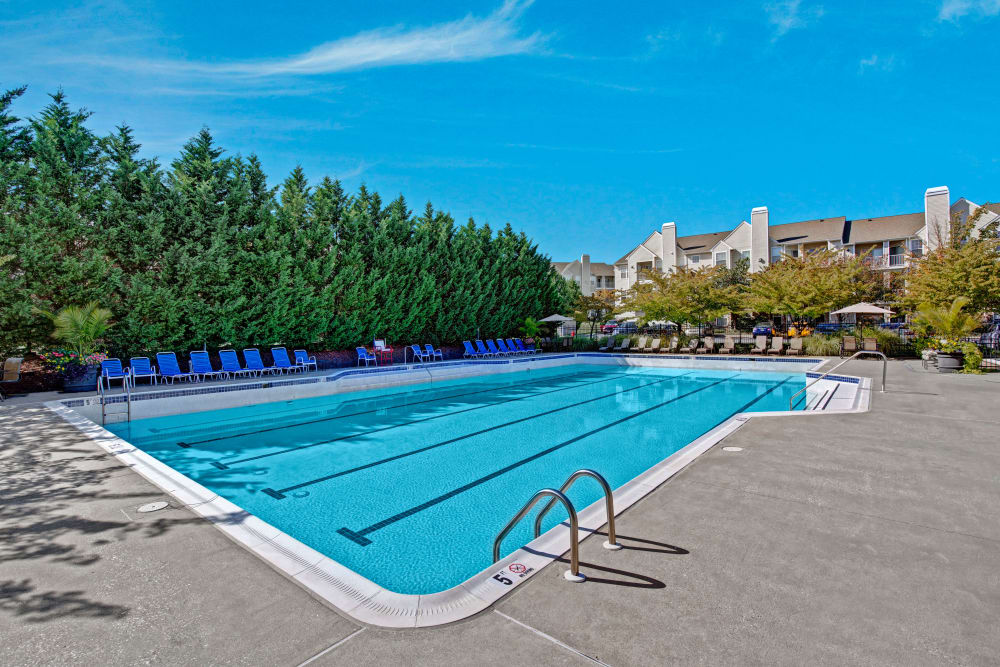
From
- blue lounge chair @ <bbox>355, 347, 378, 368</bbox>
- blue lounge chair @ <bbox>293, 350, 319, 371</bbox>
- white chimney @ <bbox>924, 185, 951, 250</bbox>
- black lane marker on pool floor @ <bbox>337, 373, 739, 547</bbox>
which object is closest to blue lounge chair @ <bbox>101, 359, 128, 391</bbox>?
blue lounge chair @ <bbox>293, 350, 319, 371</bbox>

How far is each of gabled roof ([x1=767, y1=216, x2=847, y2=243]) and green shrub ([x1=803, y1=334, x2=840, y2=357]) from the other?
2815 cm

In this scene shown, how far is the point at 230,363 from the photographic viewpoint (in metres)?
13.5

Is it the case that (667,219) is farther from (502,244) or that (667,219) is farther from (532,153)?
(502,244)

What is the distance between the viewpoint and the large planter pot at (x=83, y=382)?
11008 mm

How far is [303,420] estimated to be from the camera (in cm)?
1019

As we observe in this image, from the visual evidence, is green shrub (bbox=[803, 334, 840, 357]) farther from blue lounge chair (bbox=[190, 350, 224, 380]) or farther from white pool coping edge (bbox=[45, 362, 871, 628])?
blue lounge chair (bbox=[190, 350, 224, 380])

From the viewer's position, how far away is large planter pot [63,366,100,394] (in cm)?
1101

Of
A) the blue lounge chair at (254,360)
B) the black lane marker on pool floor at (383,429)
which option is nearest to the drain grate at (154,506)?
the black lane marker on pool floor at (383,429)

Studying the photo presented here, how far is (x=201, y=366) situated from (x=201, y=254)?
3.33m

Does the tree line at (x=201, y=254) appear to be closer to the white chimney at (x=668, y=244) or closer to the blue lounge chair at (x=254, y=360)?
the blue lounge chair at (x=254, y=360)

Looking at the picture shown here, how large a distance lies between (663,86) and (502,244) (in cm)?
1049

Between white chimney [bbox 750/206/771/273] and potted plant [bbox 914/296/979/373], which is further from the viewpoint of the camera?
white chimney [bbox 750/206/771/273]

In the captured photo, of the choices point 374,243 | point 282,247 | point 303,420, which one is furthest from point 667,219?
point 303,420

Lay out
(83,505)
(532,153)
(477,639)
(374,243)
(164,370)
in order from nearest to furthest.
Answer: (477,639)
(83,505)
(164,370)
(374,243)
(532,153)
